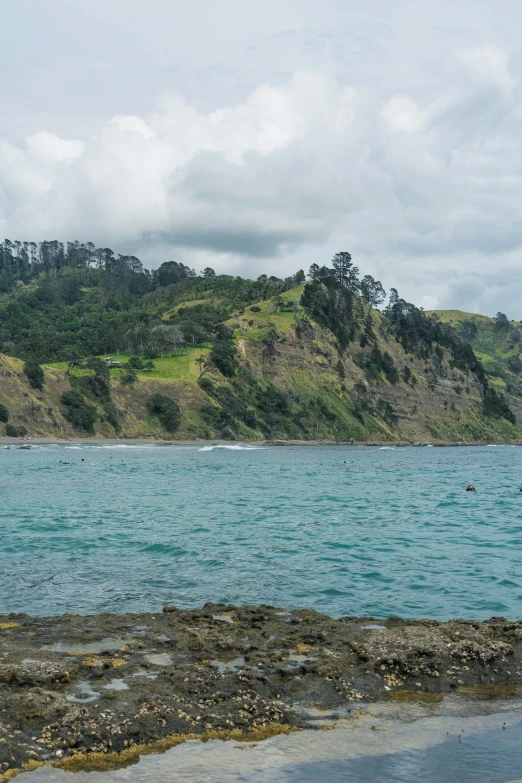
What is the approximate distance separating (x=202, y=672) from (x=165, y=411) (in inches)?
4809

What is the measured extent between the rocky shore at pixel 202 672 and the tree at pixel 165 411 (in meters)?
118

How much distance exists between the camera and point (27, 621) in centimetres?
1429

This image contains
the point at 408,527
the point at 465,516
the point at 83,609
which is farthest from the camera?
the point at 465,516

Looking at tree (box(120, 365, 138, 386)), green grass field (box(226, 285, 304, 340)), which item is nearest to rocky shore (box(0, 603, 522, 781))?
tree (box(120, 365, 138, 386))

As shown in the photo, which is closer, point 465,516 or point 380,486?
point 465,516

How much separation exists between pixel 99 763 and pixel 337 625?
22.4 feet

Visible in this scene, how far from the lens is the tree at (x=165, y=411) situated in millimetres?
131875

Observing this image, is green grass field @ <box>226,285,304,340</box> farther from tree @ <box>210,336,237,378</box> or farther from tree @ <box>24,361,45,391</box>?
tree @ <box>24,361,45,391</box>

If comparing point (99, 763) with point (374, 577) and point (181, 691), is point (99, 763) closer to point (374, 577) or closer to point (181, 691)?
point (181, 691)

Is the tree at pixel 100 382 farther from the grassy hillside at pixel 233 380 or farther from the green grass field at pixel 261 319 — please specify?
the green grass field at pixel 261 319

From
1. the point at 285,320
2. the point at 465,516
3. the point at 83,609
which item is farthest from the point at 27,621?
the point at 285,320

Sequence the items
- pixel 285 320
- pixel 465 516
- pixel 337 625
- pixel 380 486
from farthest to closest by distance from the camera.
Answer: pixel 285 320 → pixel 380 486 → pixel 465 516 → pixel 337 625

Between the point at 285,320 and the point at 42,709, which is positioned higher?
the point at 285,320

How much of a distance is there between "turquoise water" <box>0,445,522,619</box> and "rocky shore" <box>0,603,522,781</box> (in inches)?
91.5
